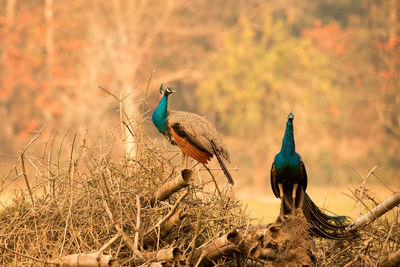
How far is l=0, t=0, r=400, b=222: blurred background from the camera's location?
67.0 feet

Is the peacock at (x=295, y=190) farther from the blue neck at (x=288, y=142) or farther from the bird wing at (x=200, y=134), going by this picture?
the bird wing at (x=200, y=134)

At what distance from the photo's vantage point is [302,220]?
4457mm

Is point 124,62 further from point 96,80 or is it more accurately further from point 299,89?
point 299,89

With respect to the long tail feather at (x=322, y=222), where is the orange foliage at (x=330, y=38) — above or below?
above

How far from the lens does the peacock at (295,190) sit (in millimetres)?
5316

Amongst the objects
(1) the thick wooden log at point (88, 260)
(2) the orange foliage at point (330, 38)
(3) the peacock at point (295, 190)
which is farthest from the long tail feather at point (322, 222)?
(2) the orange foliage at point (330, 38)

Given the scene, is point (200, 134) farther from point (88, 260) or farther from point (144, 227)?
point (88, 260)

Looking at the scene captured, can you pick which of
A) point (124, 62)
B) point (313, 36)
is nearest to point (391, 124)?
point (313, 36)

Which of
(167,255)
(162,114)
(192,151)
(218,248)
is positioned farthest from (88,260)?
(162,114)

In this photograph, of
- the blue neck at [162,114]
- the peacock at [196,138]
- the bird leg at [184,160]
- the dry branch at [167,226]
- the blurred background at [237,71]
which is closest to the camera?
the dry branch at [167,226]

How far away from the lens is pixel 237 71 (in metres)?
21.0

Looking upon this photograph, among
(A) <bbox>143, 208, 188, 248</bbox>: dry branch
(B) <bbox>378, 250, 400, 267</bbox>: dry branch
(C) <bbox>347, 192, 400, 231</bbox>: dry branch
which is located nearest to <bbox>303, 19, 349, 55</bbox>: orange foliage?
(C) <bbox>347, 192, 400, 231</bbox>: dry branch

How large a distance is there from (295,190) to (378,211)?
0.69 m

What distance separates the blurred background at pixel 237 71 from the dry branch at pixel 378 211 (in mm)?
13362
